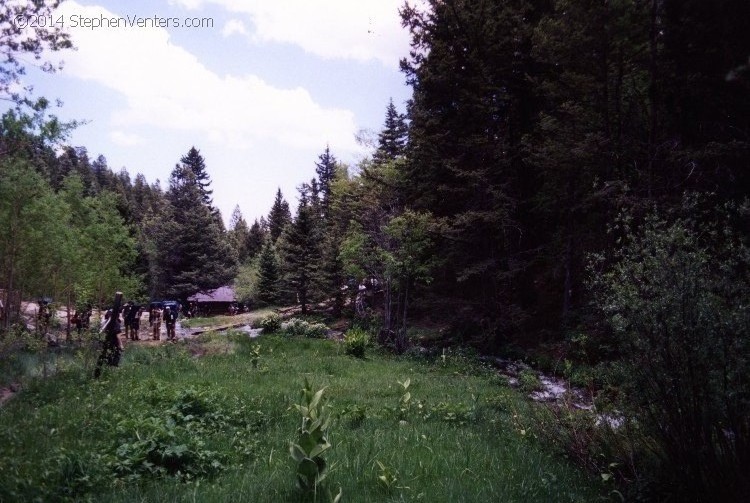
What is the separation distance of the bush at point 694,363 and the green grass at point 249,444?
1.07 m

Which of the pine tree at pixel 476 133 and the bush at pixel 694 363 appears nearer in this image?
the bush at pixel 694 363

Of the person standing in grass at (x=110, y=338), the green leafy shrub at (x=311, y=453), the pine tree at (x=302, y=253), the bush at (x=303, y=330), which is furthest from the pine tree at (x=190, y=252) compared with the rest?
the green leafy shrub at (x=311, y=453)

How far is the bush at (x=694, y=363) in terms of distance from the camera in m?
4.61

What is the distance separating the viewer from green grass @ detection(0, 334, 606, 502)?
4.79 metres

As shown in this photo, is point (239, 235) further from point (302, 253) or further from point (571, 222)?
point (571, 222)

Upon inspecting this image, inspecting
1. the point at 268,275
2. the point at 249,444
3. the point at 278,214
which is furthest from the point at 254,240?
the point at 249,444

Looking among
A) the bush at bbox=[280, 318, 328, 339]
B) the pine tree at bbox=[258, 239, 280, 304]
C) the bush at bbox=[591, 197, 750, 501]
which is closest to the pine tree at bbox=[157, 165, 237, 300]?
the pine tree at bbox=[258, 239, 280, 304]

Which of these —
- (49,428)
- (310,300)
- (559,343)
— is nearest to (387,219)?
(559,343)

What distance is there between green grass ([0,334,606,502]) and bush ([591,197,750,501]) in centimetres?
107

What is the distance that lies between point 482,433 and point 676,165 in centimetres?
980

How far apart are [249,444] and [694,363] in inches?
203

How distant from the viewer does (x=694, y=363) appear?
4820mm

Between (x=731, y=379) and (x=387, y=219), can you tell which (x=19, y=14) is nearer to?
(x=387, y=219)

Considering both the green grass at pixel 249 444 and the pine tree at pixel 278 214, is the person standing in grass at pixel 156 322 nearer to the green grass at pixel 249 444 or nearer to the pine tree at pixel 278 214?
the green grass at pixel 249 444
